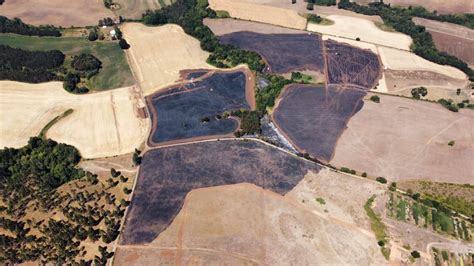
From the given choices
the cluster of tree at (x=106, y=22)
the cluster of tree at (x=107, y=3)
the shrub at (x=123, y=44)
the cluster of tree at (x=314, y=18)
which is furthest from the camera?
the cluster of tree at (x=314, y=18)

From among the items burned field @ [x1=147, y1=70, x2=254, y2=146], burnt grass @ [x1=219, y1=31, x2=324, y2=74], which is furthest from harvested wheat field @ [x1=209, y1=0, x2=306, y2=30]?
burned field @ [x1=147, y1=70, x2=254, y2=146]

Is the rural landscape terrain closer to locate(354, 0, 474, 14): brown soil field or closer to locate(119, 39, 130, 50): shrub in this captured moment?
locate(119, 39, 130, 50): shrub

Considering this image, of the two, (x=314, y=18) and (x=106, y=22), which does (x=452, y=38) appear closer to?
(x=314, y=18)

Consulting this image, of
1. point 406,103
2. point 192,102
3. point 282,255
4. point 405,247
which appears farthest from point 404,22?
point 282,255

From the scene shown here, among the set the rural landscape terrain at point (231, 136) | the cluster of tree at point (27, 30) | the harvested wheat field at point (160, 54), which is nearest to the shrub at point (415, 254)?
the rural landscape terrain at point (231, 136)

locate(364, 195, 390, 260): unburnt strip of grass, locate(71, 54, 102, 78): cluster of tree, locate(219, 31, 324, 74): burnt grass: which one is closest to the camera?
locate(364, 195, 390, 260): unburnt strip of grass

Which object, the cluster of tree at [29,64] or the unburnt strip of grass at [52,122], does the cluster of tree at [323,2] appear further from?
the unburnt strip of grass at [52,122]
